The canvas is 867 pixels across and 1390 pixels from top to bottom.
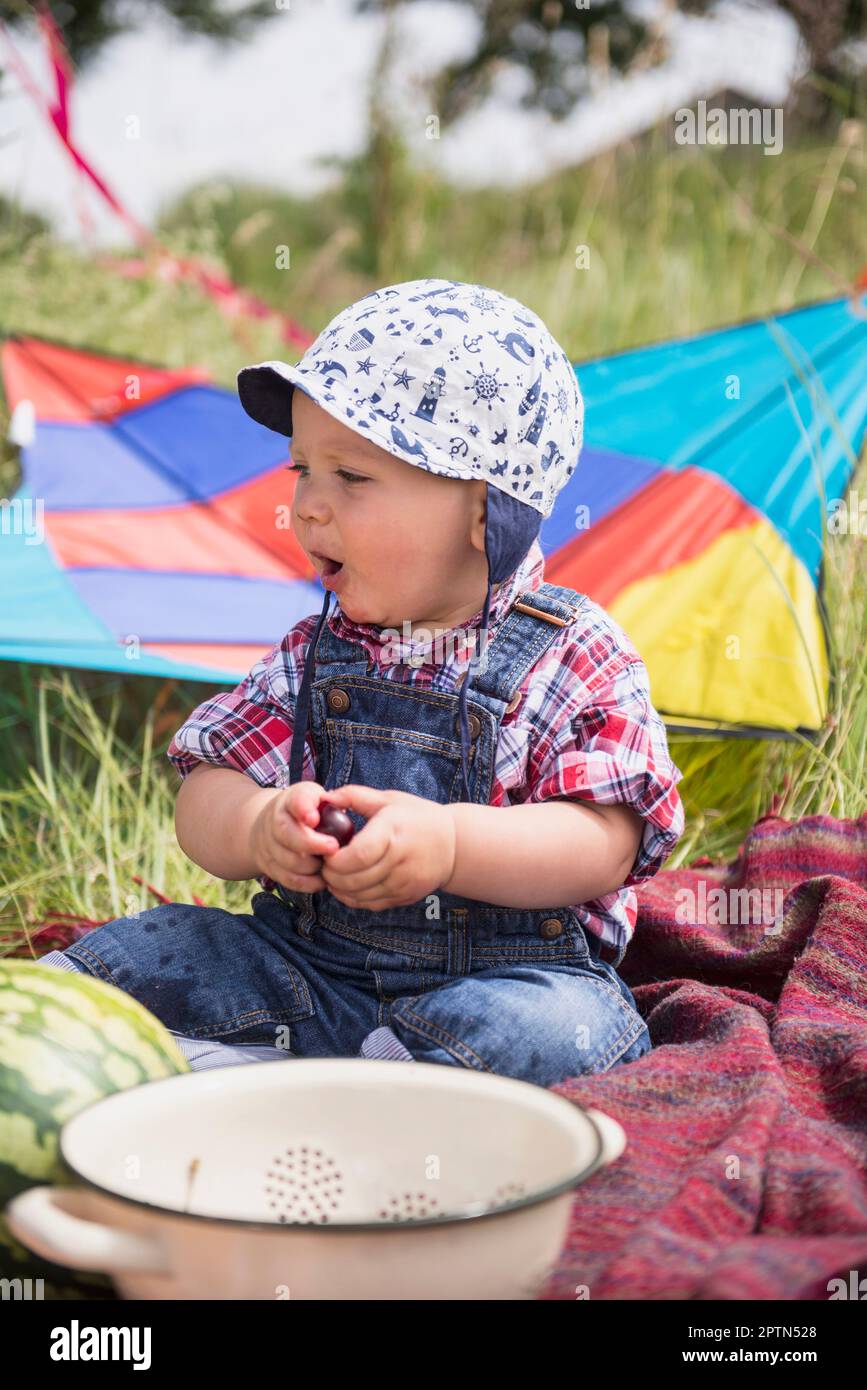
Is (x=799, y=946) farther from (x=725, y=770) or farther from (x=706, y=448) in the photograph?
(x=706, y=448)

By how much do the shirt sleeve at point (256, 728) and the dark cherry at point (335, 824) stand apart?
30cm

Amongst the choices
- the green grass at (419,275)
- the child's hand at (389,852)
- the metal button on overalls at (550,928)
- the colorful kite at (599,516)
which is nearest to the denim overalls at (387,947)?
the metal button on overalls at (550,928)

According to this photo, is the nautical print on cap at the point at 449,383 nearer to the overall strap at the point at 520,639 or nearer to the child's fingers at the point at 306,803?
the overall strap at the point at 520,639

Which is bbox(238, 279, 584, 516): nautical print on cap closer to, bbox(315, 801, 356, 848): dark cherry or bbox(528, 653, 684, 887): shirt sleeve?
bbox(528, 653, 684, 887): shirt sleeve

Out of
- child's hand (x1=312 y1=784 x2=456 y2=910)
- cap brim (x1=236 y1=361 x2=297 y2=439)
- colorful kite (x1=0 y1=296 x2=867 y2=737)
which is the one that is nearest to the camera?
child's hand (x1=312 y1=784 x2=456 y2=910)

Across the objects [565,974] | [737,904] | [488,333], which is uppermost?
[488,333]

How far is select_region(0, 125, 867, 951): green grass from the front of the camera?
211 cm

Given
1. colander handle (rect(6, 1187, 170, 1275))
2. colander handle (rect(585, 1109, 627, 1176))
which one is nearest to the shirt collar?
colander handle (rect(585, 1109, 627, 1176))

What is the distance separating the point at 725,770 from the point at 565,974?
87 centimetres

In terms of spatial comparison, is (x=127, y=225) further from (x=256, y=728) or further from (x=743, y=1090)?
(x=743, y=1090)

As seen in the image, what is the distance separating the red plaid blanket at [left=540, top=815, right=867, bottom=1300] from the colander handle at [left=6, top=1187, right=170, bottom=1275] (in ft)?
0.84
